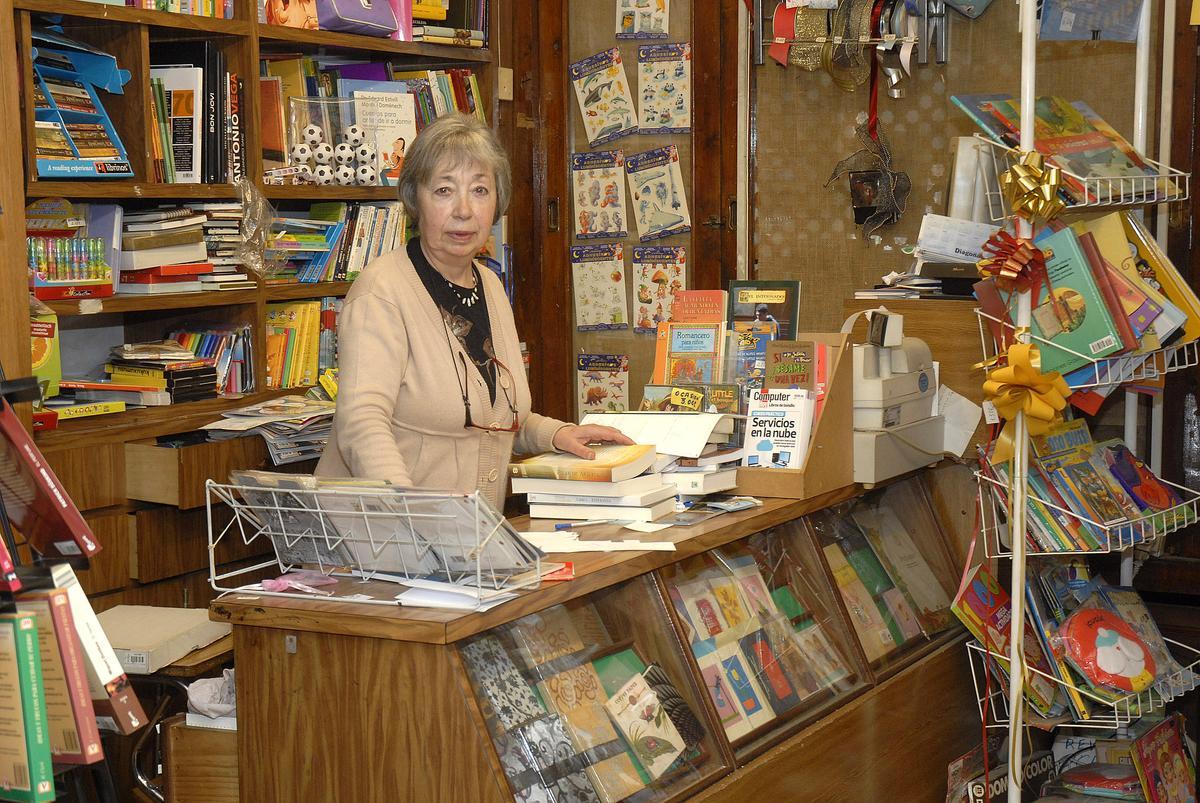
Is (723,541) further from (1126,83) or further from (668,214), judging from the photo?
(668,214)

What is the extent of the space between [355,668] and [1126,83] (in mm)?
3090

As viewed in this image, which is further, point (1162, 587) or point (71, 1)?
point (1162, 587)

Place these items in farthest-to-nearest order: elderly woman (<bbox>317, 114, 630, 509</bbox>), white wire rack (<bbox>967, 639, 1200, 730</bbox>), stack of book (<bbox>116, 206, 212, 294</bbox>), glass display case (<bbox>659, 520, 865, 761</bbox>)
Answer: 1. stack of book (<bbox>116, 206, 212, 294</bbox>)
2. white wire rack (<bbox>967, 639, 1200, 730</bbox>)
3. elderly woman (<bbox>317, 114, 630, 509</bbox>)
4. glass display case (<bbox>659, 520, 865, 761</bbox>)

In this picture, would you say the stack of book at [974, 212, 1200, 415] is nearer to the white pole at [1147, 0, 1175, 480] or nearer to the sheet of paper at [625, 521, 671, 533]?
the white pole at [1147, 0, 1175, 480]

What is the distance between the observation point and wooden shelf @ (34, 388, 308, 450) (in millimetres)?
3391

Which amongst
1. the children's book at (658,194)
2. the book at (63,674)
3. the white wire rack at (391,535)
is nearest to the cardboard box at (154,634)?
the white wire rack at (391,535)

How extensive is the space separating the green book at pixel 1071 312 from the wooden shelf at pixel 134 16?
95.1 inches

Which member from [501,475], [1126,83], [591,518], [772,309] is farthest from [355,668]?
[1126,83]

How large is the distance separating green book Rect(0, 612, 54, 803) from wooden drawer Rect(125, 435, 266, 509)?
2094mm

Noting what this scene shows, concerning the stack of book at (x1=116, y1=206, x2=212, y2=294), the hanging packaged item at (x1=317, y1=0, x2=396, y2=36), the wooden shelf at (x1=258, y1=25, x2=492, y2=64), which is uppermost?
the hanging packaged item at (x1=317, y1=0, x2=396, y2=36)

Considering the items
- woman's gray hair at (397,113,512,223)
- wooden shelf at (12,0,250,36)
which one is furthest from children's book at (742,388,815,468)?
wooden shelf at (12,0,250,36)

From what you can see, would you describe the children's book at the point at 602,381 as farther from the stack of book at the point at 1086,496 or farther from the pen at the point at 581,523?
the pen at the point at 581,523

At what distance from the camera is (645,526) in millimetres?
2543

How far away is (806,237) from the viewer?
481cm
